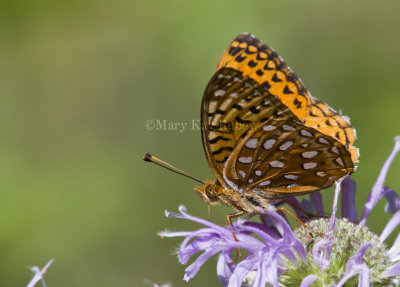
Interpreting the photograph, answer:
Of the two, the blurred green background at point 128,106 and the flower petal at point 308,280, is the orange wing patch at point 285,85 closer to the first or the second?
the flower petal at point 308,280

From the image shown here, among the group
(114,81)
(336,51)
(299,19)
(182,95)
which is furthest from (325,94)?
(114,81)

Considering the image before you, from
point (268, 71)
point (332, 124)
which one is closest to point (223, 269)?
point (332, 124)

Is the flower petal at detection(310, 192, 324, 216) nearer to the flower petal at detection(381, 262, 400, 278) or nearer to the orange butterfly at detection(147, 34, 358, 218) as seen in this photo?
the orange butterfly at detection(147, 34, 358, 218)

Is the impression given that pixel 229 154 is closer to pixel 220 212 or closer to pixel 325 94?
pixel 220 212

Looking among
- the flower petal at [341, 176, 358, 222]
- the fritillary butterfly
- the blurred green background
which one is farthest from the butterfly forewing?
the blurred green background

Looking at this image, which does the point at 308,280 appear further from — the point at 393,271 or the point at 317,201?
the point at 317,201

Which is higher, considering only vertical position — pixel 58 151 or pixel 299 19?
pixel 299 19

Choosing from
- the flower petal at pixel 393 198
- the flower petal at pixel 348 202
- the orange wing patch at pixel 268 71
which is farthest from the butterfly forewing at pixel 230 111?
the flower petal at pixel 393 198

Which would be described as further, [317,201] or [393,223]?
[317,201]
